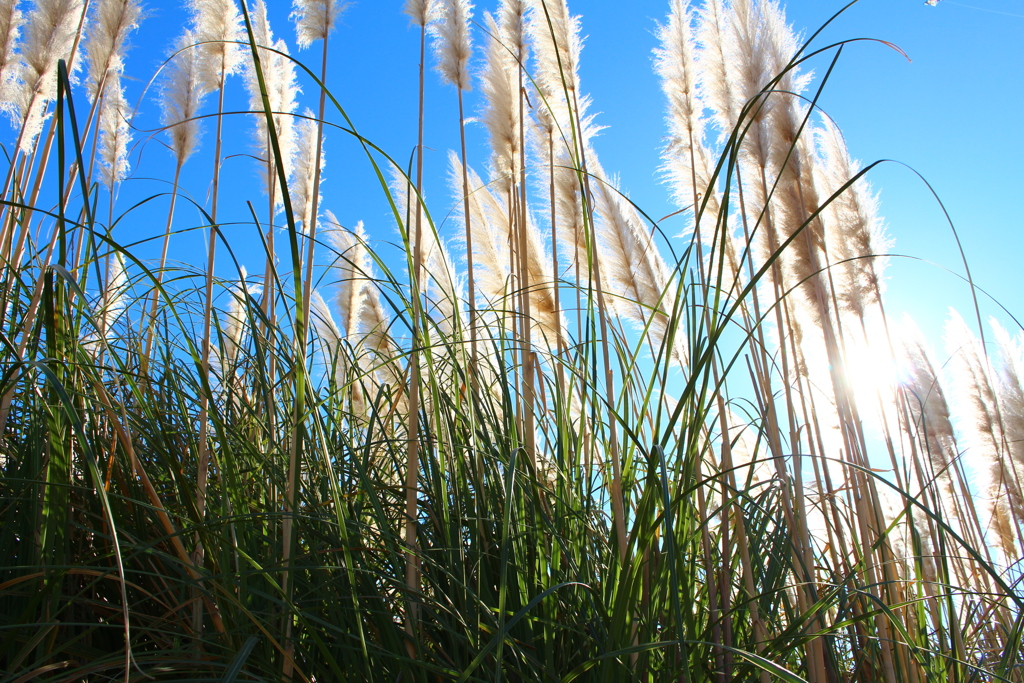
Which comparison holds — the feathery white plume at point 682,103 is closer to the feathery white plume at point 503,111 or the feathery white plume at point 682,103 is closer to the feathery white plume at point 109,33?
the feathery white plume at point 503,111

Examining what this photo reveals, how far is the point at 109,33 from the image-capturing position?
3287mm

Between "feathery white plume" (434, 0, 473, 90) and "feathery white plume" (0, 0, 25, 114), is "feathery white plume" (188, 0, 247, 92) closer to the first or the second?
"feathery white plume" (434, 0, 473, 90)

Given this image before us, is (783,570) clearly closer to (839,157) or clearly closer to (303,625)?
(303,625)

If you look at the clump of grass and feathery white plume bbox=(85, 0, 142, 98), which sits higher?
feathery white plume bbox=(85, 0, 142, 98)

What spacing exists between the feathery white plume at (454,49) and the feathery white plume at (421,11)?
0.13m

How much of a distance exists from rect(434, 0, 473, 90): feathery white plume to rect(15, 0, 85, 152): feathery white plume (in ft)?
6.42

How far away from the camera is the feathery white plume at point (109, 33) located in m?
3.26

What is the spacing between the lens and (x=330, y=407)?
1573mm

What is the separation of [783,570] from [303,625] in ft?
4.47

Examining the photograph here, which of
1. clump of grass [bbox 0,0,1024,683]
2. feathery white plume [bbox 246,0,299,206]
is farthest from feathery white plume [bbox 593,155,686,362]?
feathery white plume [bbox 246,0,299,206]

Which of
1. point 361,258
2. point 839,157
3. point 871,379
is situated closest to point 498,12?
point 361,258

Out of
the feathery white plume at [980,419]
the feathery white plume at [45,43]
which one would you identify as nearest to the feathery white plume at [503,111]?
the feathery white plume at [45,43]

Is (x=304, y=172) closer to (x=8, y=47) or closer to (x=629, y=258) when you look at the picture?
(x=8, y=47)

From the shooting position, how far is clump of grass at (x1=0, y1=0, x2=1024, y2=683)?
1155 mm
